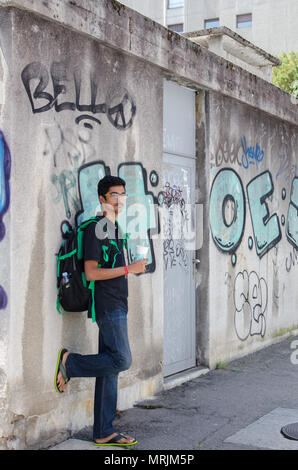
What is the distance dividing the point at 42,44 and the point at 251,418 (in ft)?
11.1

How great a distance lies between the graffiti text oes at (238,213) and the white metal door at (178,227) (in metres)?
0.37

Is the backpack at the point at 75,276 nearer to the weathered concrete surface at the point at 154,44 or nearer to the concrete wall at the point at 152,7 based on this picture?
the weathered concrete surface at the point at 154,44

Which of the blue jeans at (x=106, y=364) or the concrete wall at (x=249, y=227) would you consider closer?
the blue jeans at (x=106, y=364)

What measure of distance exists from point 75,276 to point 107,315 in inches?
14.0

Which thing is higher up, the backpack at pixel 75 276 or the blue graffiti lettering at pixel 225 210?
the blue graffiti lettering at pixel 225 210

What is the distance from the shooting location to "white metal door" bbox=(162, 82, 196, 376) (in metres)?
6.08

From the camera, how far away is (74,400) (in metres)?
4.56

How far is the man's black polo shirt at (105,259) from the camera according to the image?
409 centimetres

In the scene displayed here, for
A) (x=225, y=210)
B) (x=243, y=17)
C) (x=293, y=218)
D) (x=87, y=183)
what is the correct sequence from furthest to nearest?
(x=243, y=17)
(x=293, y=218)
(x=225, y=210)
(x=87, y=183)

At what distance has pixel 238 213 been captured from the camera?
7297 millimetres

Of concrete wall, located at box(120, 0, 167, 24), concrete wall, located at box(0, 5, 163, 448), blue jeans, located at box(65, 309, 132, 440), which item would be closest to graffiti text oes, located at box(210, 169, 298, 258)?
concrete wall, located at box(0, 5, 163, 448)

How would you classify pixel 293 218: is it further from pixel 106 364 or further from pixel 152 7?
pixel 152 7

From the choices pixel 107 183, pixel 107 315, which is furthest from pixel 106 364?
pixel 107 183

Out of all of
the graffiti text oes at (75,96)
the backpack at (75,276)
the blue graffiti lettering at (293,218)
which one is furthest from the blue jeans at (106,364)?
the blue graffiti lettering at (293,218)
